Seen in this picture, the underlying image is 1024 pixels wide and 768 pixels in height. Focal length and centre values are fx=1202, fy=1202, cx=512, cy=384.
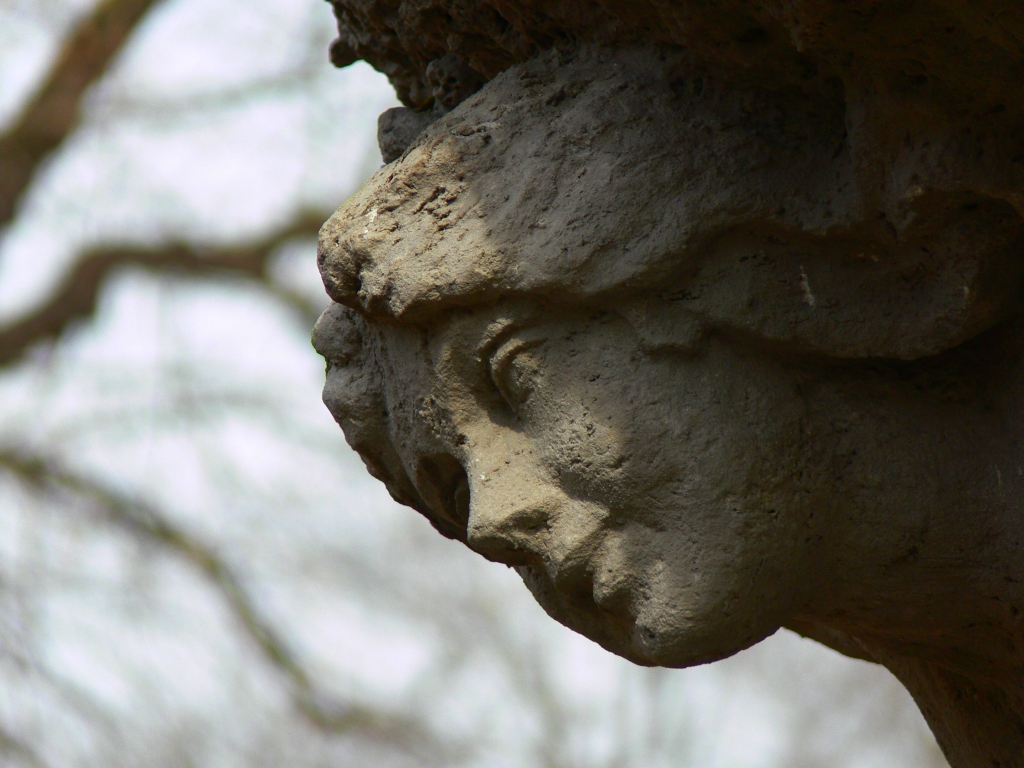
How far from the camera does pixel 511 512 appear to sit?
0.76 metres

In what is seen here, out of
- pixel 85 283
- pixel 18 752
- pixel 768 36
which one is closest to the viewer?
pixel 768 36

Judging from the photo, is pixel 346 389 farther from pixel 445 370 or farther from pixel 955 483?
pixel 955 483

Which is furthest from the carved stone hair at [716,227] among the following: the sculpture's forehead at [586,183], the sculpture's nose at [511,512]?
the sculpture's nose at [511,512]

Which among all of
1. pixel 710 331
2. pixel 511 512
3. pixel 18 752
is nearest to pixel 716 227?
→ pixel 710 331

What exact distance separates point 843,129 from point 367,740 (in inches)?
124

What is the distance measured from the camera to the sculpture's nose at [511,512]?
29.9 inches

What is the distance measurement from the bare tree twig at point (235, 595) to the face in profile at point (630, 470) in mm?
2899

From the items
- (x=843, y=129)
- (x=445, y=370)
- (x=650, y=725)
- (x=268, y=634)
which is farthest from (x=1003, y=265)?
(x=650, y=725)

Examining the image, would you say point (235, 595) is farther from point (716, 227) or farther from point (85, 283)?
point (716, 227)

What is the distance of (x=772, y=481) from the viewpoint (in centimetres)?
73

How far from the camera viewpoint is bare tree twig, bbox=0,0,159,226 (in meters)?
3.23

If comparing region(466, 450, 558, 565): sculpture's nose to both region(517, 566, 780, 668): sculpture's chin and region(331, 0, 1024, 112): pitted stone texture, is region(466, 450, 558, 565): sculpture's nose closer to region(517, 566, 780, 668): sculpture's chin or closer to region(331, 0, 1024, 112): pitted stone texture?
region(517, 566, 780, 668): sculpture's chin

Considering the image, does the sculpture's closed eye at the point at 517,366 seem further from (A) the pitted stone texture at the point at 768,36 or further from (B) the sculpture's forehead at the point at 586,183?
(A) the pitted stone texture at the point at 768,36

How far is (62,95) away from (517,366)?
9.58 feet
